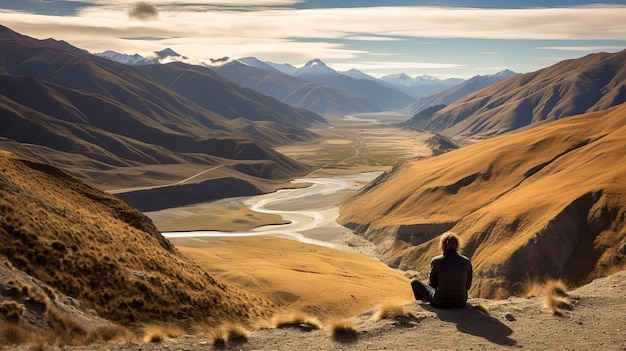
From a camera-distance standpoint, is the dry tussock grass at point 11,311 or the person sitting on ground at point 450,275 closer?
the person sitting on ground at point 450,275

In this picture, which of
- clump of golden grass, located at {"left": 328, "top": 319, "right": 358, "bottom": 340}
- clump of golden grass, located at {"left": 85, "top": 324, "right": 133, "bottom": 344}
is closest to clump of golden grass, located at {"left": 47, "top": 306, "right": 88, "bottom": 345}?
clump of golden grass, located at {"left": 85, "top": 324, "right": 133, "bottom": 344}

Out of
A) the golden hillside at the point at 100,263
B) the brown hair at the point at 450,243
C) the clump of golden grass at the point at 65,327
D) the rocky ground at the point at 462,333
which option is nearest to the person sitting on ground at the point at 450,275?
the brown hair at the point at 450,243

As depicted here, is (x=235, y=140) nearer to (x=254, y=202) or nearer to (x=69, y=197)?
(x=254, y=202)

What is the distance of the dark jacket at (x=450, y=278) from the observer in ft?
39.1

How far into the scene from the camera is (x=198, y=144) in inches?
7461

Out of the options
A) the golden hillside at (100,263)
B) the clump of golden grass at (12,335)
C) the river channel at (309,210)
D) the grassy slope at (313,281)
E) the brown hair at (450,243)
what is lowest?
the river channel at (309,210)

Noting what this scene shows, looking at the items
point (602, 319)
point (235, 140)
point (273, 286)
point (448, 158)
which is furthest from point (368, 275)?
point (235, 140)

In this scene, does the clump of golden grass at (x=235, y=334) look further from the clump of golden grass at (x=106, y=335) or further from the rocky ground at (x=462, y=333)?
the clump of golden grass at (x=106, y=335)

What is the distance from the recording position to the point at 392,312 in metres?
12.5

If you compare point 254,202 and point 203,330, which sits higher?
point 203,330

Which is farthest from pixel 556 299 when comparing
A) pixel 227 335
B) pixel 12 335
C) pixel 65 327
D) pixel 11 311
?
pixel 11 311

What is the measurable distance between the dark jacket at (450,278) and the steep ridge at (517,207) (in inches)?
410

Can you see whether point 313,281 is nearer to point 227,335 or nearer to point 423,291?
point 423,291

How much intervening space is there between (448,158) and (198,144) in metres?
117
